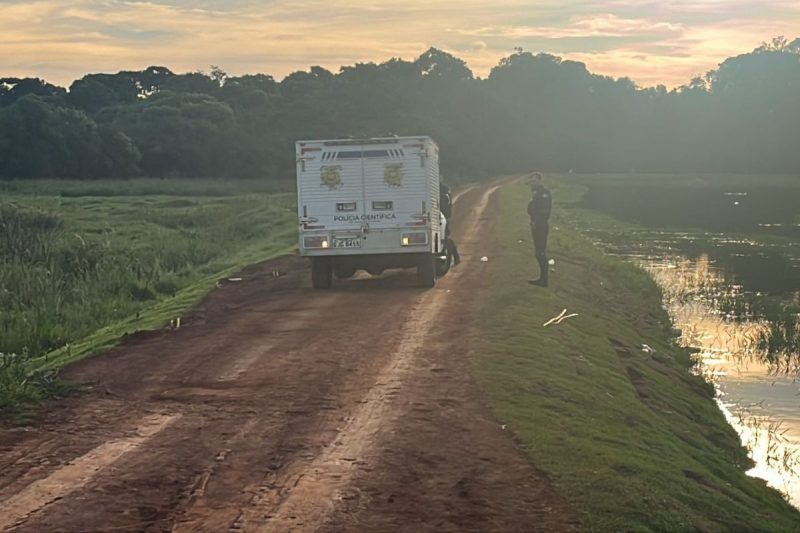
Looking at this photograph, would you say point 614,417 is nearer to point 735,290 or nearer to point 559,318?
point 559,318

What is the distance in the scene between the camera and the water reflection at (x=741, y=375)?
13203mm

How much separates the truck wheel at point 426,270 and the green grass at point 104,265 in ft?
13.9

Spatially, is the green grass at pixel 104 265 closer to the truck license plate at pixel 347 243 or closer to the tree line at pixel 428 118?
the truck license plate at pixel 347 243

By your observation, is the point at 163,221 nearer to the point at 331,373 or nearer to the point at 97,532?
the point at 331,373

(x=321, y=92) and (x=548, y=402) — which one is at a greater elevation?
(x=321, y=92)

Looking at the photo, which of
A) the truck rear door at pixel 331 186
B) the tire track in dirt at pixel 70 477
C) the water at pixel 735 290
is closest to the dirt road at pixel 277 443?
the tire track in dirt at pixel 70 477

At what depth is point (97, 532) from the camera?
→ 7.13 metres

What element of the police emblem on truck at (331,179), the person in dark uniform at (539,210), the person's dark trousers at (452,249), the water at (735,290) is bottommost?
the water at (735,290)

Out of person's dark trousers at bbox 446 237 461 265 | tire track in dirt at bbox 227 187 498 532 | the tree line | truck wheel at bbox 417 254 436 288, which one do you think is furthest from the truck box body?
the tree line

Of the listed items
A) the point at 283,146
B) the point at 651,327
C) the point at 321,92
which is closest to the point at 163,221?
the point at 651,327

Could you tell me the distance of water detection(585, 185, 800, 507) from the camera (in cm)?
1459

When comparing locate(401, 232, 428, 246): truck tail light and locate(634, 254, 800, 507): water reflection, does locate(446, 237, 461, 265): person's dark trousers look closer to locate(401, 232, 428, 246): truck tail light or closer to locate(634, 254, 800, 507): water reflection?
locate(401, 232, 428, 246): truck tail light

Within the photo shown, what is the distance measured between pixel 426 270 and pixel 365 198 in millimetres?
1868

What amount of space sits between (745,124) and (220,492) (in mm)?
136472
